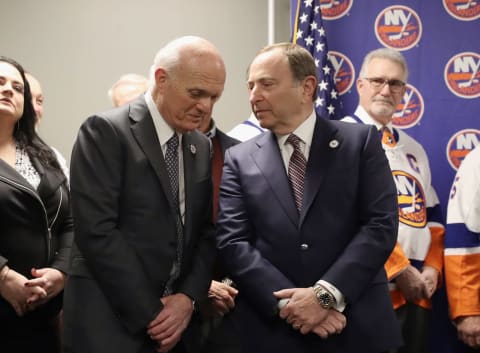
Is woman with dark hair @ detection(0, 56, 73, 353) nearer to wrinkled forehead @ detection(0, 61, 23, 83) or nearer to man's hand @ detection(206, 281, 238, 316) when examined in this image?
wrinkled forehead @ detection(0, 61, 23, 83)

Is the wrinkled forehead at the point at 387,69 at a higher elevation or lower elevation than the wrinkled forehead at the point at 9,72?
lower

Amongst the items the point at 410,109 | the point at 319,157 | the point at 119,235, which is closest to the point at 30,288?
the point at 119,235

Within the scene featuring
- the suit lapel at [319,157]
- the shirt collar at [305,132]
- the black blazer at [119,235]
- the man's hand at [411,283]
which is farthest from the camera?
the man's hand at [411,283]

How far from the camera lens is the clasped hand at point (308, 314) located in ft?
6.34

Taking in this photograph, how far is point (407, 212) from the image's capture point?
291 centimetres

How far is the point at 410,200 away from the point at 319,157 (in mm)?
991

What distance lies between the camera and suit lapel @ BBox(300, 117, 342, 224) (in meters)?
2.06

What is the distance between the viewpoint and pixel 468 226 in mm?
2945

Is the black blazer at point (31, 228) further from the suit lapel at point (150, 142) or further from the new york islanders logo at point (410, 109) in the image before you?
the new york islanders logo at point (410, 109)

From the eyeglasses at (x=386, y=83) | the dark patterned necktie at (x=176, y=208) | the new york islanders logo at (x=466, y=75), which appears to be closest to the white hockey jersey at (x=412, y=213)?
the eyeglasses at (x=386, y=83)

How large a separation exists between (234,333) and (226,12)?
303 cm

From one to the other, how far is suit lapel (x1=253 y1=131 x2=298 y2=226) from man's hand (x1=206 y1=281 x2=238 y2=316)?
0.44m

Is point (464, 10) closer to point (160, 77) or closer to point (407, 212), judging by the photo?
point (407, 212)

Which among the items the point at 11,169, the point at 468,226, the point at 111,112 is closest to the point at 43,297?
the point at 11,169
